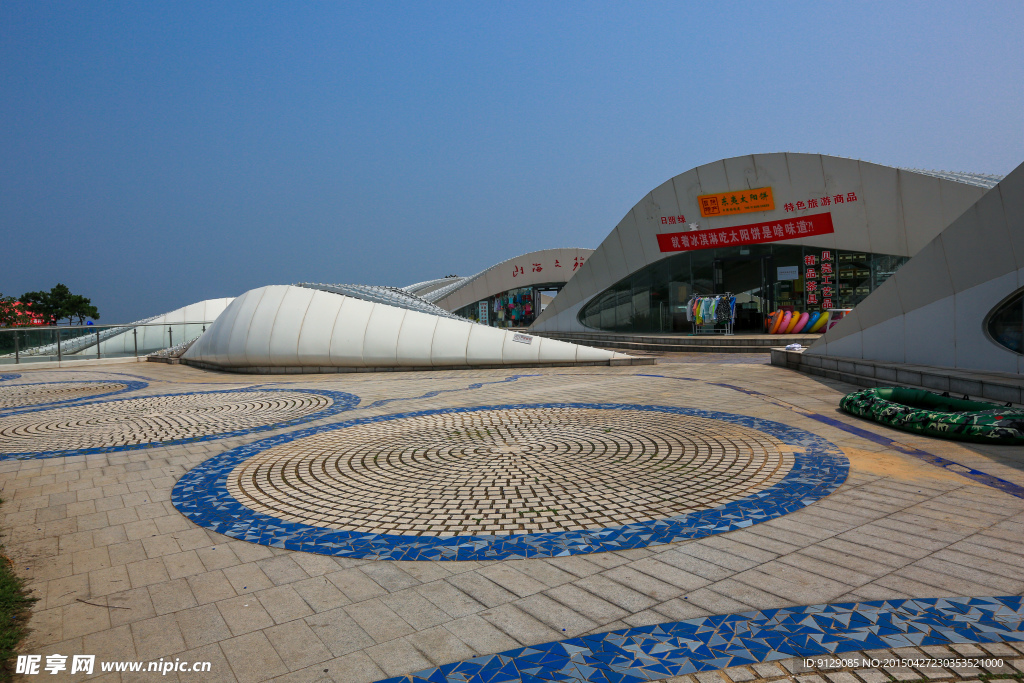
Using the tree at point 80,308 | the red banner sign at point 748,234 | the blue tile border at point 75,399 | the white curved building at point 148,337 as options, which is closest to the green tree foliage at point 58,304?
the tree at point 80,308

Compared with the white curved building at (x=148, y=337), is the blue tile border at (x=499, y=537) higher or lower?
lower

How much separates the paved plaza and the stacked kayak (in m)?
15.5

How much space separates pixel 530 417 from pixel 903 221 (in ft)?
58.2

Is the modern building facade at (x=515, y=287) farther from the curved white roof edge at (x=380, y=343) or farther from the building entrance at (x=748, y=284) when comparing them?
the curved white roof edge at (x=380, y=343)

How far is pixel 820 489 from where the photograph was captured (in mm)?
4684

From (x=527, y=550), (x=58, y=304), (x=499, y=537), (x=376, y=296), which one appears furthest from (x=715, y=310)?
(x=58, y=304)

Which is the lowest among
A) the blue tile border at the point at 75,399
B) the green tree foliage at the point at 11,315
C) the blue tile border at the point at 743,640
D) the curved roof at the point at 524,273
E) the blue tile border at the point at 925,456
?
the blue tile border at the point at 743,640

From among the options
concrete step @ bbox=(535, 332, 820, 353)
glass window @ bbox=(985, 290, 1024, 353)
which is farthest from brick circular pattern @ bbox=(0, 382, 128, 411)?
concrete step @ bbox=(535, 332, 820, 353)

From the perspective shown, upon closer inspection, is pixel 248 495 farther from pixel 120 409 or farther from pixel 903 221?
pixel 903 221

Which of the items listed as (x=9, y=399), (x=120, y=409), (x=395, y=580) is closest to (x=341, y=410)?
(x=120, y=409)

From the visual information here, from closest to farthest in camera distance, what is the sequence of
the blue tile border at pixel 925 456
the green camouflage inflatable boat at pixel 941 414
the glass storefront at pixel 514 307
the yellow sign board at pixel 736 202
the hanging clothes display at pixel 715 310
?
the blue tile border at pixel 925 456 < the green camouflage inflatable boat at pixel 941 414 < the yellow sign board at pixel 736 202 < the hanging clothes display at pixel 715 310 < the glass storefront at pixel 514 307

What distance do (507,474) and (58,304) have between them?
62319mm

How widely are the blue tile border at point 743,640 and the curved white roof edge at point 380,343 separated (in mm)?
13252

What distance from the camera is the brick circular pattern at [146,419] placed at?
7.41 meters
